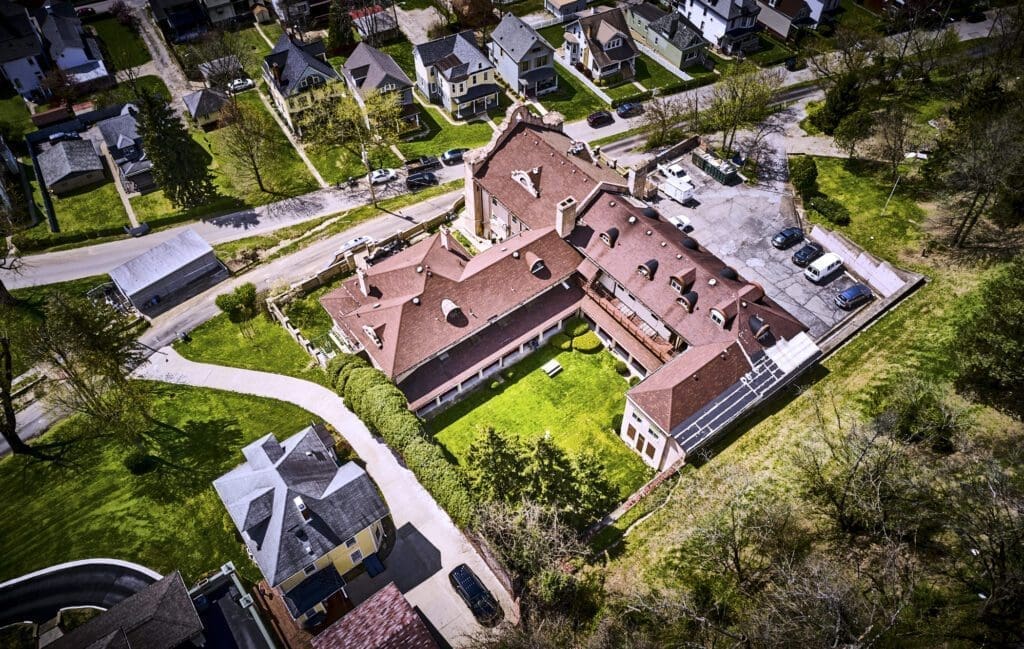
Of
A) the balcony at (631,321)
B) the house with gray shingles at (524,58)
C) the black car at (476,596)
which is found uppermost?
the house with gray shingles at (524,58)

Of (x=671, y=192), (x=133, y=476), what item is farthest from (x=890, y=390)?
(x=133, y=476)

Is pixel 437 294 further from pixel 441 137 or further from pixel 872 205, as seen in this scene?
pixel 872 205


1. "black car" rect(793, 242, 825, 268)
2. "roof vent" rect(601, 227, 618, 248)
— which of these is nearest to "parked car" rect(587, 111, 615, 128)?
"roof vent" rect(601, 227, 618, 248)

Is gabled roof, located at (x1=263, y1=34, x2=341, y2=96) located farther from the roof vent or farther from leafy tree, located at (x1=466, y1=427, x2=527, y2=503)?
leafy tree, located at (x1=466, y1=427, x2=527, y2=503)

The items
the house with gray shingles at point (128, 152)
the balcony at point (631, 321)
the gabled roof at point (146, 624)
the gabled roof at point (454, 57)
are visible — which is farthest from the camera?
the gabled roof at point (454, 57)

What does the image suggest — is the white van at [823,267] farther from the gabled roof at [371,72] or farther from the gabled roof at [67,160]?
the gabled roof at [67,160]

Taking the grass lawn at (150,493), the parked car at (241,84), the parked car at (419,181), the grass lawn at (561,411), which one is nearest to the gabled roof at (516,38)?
the parked car at (419,181)
